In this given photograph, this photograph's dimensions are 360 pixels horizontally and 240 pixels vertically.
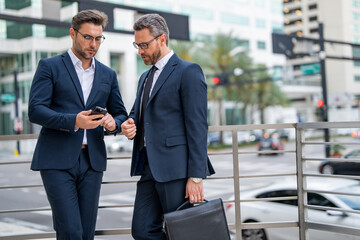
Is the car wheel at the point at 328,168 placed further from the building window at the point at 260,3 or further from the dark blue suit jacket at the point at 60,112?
the building window at the point at 260,3

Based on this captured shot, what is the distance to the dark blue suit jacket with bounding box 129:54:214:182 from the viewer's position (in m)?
2.49

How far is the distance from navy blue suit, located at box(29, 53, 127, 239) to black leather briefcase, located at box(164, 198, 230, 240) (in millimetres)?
591

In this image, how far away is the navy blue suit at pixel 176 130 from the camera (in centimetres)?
249

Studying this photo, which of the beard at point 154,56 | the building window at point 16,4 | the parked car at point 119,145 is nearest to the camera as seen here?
the beard at point 154,56

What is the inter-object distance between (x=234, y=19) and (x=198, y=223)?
184 feet

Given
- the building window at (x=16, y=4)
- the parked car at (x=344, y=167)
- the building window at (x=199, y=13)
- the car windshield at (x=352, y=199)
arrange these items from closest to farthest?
the car windshield at (x=352, y=199), the building window at (x=16, y=4), the parked car at (x=344, y=167), the building window at (x=199, y=13)

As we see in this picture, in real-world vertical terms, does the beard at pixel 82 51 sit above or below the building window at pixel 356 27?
below

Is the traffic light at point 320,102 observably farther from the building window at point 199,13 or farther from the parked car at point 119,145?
the building window at point 199,13

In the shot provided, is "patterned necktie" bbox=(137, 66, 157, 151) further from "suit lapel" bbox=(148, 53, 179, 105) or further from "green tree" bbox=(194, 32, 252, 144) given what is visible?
"green tree" bbox=(194, 32, 252, 144)

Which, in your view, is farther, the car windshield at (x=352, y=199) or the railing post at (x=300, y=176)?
the car windshield at (x=352, y=199)

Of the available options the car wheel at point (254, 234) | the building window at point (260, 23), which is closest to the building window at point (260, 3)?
the building window at point (260, 23)

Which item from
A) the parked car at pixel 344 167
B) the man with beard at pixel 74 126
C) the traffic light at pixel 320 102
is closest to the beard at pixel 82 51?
the man with beard at pixel 74 126

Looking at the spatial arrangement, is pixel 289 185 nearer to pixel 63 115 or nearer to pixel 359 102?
pixel 63 115

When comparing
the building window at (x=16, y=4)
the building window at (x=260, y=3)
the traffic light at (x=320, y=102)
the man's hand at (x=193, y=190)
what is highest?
the building window at (x=260, y=3)
